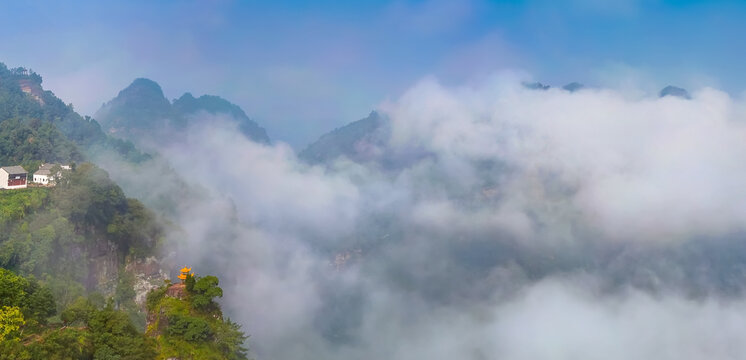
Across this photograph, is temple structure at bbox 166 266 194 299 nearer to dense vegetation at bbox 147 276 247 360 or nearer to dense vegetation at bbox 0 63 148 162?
dense vegetation at bbox 147 276 247 360

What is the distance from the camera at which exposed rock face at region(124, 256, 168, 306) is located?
95.2m

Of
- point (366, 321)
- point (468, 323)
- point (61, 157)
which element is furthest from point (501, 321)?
point (61, 157)

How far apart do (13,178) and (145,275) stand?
27953 mm

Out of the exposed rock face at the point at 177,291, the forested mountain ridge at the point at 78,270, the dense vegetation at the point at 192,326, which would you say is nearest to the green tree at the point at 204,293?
the dense vegetation at the point at 192,326

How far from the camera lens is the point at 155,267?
10212 cm

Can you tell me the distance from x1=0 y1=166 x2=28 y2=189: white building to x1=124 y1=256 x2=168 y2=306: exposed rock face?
22762 mm

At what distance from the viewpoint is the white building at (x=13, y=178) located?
85.4 m

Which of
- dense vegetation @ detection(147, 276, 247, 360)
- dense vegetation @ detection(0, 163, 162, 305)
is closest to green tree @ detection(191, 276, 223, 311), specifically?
dense vegetation @ detection(147, 276, 247, 360)

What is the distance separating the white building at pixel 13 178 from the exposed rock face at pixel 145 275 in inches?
896

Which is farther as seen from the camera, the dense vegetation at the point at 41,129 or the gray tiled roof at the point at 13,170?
the dense vegetation at the point at 41,129

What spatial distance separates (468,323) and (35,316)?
161 meters

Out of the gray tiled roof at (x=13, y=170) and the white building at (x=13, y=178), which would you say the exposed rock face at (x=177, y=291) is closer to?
the white building at (x=13, y=178)

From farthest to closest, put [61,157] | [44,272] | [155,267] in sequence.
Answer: [61,157] → [155,267] → [44,272]

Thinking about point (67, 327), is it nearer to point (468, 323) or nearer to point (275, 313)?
point (275, 313)
